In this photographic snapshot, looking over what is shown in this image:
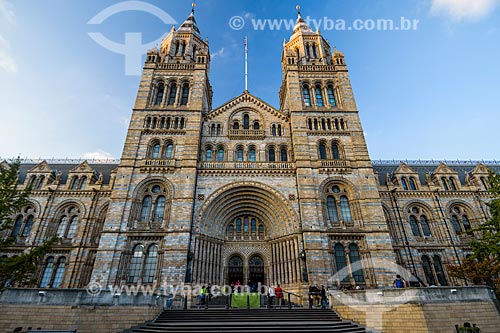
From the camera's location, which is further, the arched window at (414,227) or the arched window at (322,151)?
the arched window at (414,227)

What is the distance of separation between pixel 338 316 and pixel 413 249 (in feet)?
47.7

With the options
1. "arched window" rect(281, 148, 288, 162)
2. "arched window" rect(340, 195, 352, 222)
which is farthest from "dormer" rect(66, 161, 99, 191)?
"arched window" rect(340, 195, 352, 222)

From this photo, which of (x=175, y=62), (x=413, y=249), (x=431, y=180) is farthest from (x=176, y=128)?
(x=431, y=180)

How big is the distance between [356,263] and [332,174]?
710 centimetres

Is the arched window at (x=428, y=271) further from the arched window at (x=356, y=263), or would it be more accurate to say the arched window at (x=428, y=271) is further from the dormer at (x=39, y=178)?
the dormer at (x=39, y=178)

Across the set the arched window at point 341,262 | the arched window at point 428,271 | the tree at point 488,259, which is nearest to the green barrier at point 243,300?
the arched window at point 341,262

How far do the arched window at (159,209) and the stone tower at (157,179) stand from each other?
75 mm

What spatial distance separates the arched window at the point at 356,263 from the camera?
59.2ft

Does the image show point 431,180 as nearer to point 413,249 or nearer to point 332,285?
point 413,249

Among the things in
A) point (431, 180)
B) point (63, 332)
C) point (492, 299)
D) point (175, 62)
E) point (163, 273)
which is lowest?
point (63, 332)

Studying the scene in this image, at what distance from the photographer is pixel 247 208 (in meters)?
21.6

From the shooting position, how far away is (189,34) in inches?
1139

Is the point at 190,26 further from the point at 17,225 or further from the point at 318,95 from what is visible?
the point at 17,225

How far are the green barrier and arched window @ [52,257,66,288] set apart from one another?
16637mm
